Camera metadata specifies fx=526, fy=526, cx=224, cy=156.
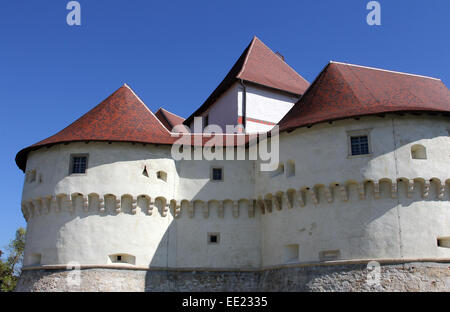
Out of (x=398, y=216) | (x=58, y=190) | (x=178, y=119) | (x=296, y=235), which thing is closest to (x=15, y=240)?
(x=178, y=119)

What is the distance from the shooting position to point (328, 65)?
2231cm

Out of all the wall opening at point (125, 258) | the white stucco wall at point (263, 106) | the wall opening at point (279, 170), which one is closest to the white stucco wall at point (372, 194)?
the wall opening at point (279, 170)

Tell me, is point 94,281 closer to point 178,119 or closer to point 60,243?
point 60,243

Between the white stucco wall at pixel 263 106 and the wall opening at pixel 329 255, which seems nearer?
the wall opening at pixel 329 255

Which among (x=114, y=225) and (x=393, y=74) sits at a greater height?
(x=393, y=74)

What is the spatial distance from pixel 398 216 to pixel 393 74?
24.2ft

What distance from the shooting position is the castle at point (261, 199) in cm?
1756

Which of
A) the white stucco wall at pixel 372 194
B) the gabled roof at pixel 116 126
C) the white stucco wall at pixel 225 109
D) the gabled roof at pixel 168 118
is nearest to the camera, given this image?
the white stucco wall at pixel 372 194

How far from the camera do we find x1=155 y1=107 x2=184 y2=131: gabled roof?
31766mm

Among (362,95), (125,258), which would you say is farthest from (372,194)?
(125,258)

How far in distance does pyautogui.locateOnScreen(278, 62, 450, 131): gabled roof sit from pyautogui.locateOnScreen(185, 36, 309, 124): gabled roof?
5.34m

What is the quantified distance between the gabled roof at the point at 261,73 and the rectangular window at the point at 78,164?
909 centimetres

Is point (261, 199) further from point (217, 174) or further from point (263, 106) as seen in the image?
point (263, 106)

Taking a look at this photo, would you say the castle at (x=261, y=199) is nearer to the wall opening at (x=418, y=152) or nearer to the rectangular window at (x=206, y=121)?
the wall opening at (x=418, y=152)
